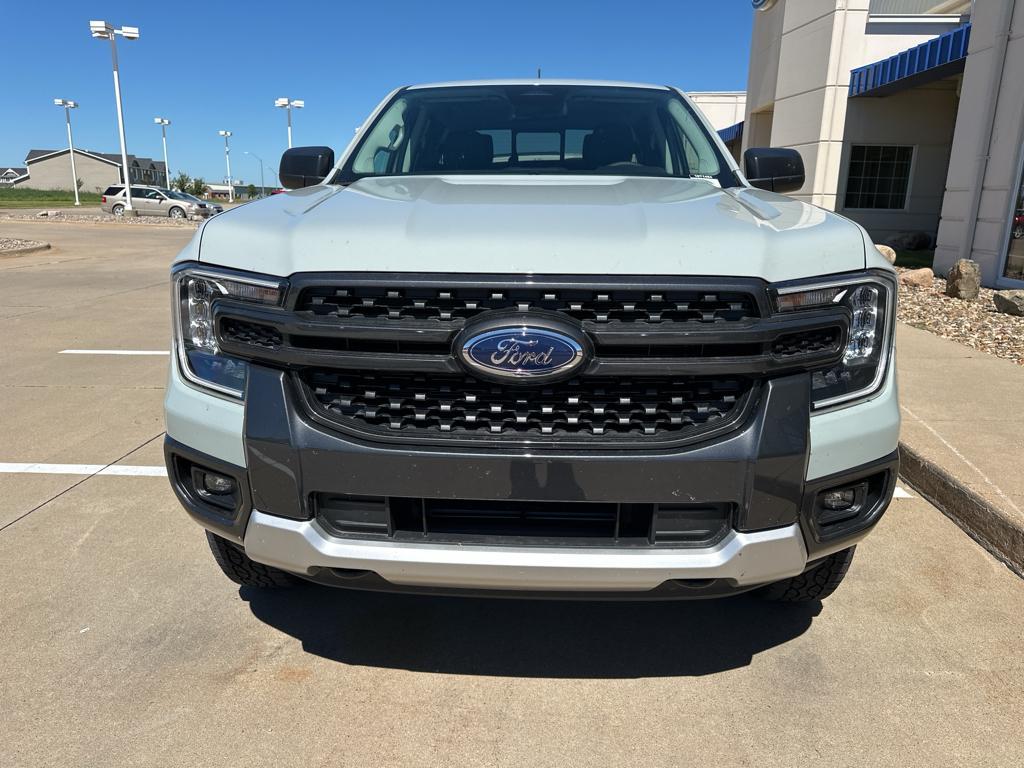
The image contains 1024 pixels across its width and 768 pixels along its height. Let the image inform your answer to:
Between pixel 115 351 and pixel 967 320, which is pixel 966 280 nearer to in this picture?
pixel 967 320

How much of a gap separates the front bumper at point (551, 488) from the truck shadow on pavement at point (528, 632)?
1.70 ft

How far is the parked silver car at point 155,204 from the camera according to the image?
35.2m

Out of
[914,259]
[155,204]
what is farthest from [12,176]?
[914,259]

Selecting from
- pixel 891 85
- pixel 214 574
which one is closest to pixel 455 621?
pixel 214 574

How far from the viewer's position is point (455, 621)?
8.93ft

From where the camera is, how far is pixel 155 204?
35.6m

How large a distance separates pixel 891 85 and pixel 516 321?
16.1 meters

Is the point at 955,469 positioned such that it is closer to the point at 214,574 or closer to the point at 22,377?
the point at 214,574

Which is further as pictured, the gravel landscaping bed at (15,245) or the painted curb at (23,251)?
the gravel landscaping bed at (15,245)

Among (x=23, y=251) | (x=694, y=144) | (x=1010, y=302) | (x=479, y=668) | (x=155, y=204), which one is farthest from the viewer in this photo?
(x=155, y=204)

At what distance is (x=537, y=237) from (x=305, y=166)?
1.95 metres

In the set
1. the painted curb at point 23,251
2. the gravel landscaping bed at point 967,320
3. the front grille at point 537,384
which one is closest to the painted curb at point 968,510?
the front grille at point 537,384

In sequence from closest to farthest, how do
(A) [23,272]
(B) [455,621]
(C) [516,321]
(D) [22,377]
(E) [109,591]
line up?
1. (C) [516,321]
2. (B) [455,621]
3. (E) [109,591]
4. (D) [22,377]
5. (A) [23,272]

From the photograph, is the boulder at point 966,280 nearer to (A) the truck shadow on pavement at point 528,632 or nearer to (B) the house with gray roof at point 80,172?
(A) the truck shadow on pavement at point 528,632
